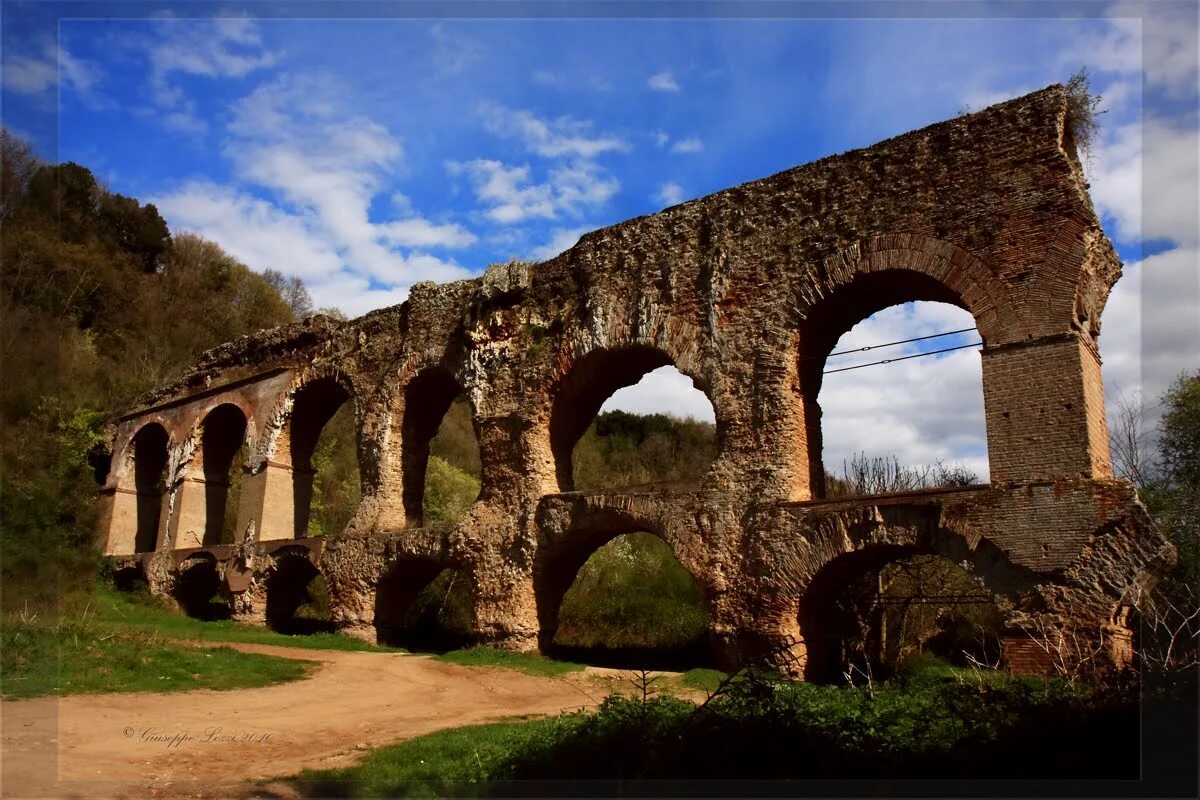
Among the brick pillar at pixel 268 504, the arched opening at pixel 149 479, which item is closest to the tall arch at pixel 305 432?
the brick pillar at pixel 268 504

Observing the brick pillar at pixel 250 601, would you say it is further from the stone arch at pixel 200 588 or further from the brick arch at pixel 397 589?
the brick arch at pixel 397 589

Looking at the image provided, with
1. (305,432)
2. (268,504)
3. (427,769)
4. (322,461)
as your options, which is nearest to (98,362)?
(322,461)

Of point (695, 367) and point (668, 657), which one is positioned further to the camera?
point (668, 657)

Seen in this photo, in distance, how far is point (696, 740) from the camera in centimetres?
490

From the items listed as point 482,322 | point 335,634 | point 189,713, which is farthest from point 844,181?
point 335,634

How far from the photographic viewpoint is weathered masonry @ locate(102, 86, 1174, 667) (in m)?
8.90

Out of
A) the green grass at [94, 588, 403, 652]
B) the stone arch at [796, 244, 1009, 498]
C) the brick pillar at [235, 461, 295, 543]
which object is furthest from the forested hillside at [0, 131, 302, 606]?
the stone arch at [796, 244, 1009, 498]

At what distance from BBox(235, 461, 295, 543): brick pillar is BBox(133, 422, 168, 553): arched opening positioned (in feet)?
15.1

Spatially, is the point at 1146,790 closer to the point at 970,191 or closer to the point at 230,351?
the point at 970,191

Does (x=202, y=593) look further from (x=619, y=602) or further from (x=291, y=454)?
(x=619, y=602)

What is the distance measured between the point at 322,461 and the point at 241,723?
16554 mm

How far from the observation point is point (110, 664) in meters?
9.66

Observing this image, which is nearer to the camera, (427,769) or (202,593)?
(427,769)

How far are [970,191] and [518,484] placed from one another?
6810 mm
